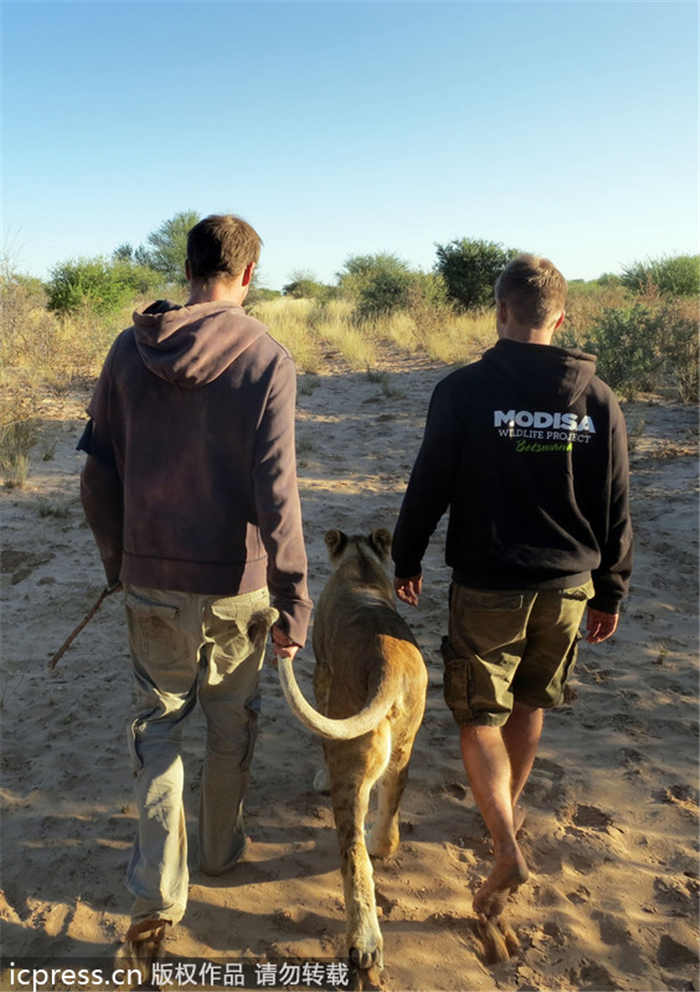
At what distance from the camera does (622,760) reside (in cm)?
350

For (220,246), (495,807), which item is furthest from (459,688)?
(220,246)

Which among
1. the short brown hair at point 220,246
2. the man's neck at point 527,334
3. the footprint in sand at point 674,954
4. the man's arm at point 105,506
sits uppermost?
the short brown hair at point 220,246

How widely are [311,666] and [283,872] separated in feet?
5.35

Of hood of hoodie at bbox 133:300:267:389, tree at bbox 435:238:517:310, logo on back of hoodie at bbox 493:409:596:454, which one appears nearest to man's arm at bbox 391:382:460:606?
logo on back of hoodie at bbox 493:409:596:454

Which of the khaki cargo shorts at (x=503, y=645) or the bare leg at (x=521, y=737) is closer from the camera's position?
the khaki cargo shorts at (x=503, y=645)

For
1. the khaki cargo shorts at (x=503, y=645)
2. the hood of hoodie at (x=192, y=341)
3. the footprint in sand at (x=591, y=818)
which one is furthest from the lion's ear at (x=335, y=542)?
the footprint in sand at (x=591, y=818)

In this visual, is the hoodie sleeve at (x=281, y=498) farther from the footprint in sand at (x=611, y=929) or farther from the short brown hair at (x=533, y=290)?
the footprint in sand at (x=611, y=929)

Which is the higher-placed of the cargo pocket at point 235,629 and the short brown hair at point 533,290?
the short brown hair at point 533,290

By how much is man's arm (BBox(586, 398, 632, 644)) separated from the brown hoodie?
1.21 meters

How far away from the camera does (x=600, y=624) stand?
112 inches

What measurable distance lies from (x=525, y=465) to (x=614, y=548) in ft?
1.87

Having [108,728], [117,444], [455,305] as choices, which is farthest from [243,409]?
[455,305]

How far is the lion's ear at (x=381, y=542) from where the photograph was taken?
11.0ft

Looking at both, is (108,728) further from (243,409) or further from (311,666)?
(243,409)
